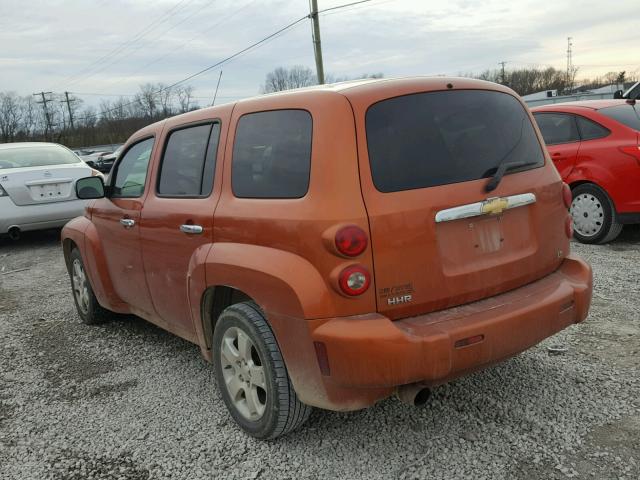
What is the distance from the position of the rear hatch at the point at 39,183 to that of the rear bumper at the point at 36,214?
74mm

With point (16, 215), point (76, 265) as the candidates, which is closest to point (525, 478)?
point (76, 265)

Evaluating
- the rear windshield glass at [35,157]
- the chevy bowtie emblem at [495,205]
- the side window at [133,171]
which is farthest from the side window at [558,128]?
the rear windshield glass at [35,157]

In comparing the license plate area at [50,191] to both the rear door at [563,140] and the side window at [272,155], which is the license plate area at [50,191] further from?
the rear door at [563,140]

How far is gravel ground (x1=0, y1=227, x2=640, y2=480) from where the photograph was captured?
279 cm

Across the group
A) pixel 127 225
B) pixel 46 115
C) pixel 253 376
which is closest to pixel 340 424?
pixel 253 376

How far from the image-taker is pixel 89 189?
4410mm

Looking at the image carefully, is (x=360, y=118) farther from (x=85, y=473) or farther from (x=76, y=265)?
(x=76, y=265)

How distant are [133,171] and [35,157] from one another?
609cm

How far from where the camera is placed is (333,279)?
98.7 inches

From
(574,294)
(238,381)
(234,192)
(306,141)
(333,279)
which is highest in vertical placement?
(306,141)

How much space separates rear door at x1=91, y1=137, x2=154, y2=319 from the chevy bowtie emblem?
2269 mm

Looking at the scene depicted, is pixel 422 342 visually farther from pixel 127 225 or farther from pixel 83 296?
pixel 83 296

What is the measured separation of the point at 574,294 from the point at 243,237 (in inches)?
66.3

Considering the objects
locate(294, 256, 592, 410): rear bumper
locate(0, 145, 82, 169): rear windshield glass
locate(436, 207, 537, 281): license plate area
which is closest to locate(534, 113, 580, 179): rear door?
locate(436, 207, 537, 281): license plate area
